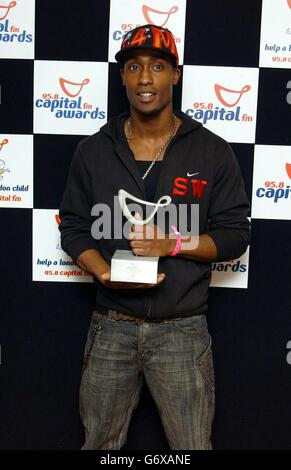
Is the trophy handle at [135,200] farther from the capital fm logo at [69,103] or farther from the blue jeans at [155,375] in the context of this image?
the capital fm logo at [69,103]

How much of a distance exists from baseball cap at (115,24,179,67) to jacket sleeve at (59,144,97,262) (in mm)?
323

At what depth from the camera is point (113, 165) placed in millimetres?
1470

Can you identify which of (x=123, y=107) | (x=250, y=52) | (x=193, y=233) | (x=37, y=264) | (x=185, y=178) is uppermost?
(x=250, y=52)

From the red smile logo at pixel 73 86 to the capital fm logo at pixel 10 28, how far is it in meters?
0.18

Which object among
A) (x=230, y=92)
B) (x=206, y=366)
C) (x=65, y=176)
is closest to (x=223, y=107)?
(x=230, y=92)

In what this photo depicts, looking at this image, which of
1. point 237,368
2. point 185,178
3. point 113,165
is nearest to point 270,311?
point 237,368

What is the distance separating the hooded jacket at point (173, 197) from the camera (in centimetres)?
144

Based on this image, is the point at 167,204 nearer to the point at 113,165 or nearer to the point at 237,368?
the point at 113,165

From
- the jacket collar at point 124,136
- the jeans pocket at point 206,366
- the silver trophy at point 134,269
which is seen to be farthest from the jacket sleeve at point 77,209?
the jeans pocket at point 206,366

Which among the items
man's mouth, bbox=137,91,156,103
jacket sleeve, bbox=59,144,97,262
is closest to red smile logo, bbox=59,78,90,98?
jacket sleeve, bbox=59,144,97,262

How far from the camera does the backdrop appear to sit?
5.60 feet

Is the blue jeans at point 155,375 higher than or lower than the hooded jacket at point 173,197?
lower

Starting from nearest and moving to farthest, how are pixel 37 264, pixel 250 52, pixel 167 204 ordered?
1. pixel 167 204
2. pixel 250 52
3. pixel 37 264

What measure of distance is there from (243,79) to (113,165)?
57 cm
